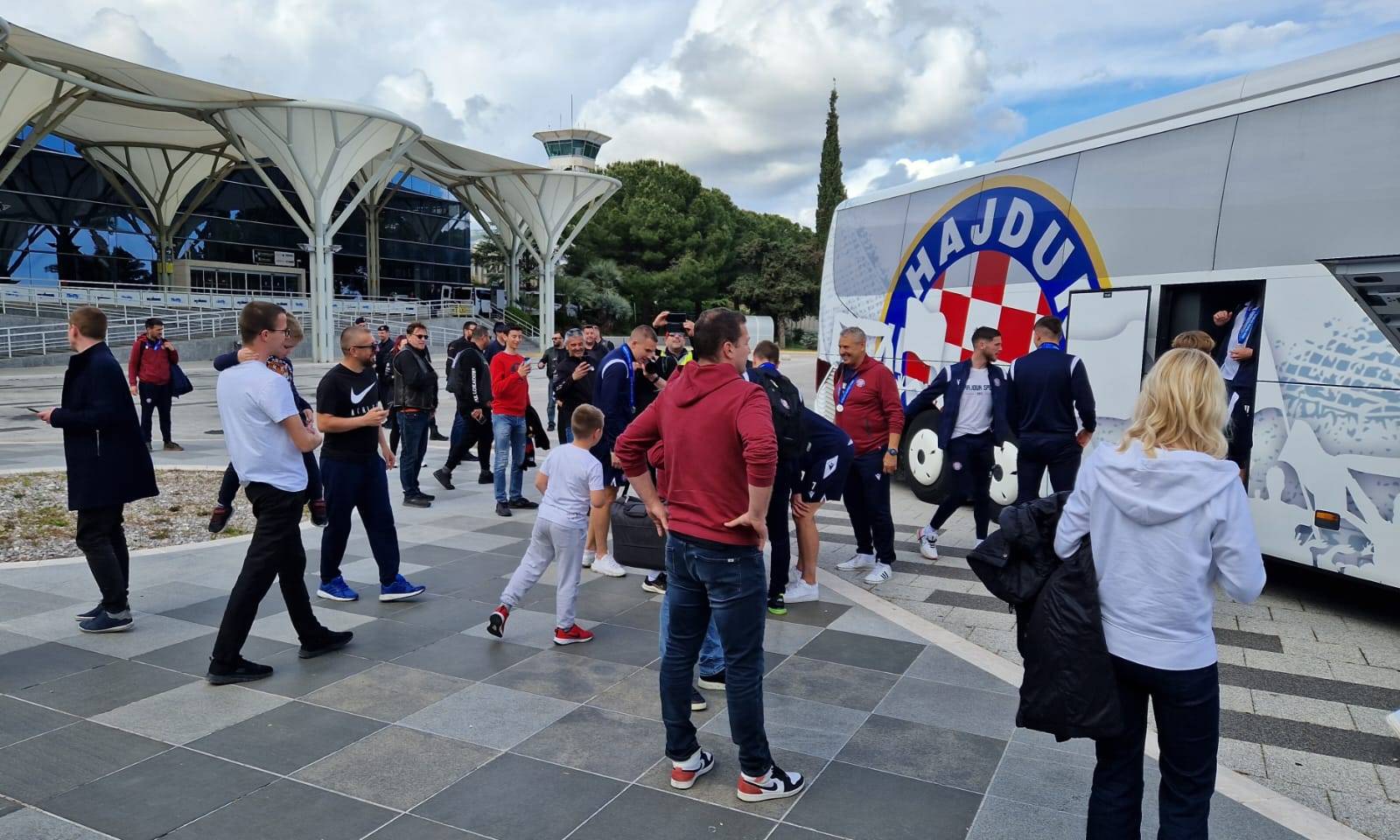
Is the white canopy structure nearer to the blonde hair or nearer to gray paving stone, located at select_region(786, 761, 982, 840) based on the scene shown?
gray paving stone, located at select_region(786, 761, 982, 840)

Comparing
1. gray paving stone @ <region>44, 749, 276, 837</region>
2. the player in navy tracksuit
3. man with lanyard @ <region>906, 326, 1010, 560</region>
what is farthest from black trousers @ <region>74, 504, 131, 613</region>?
the player in navy tracksuit

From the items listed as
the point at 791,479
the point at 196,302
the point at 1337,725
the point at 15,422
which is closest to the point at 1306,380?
the point at 1337,725

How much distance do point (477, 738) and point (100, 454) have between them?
2.81 meters

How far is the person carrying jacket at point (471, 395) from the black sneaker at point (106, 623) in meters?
4.72

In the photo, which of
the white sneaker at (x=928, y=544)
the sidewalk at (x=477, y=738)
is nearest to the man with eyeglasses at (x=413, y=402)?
the sidewalk at (x=477, y=738)

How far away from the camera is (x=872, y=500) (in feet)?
22.2

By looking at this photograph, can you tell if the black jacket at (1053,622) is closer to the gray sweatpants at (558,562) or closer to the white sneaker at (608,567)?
the gray sweatpants at (558,562)

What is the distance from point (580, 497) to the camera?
5.09m

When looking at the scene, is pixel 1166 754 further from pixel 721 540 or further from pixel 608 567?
pixel 608 567

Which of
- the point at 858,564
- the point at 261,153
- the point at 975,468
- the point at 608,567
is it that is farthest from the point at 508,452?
the point at 261,153

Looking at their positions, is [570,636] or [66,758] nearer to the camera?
[66,758]

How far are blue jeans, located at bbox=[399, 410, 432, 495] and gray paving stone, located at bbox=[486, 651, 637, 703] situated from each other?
4734 mm

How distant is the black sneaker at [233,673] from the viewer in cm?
435

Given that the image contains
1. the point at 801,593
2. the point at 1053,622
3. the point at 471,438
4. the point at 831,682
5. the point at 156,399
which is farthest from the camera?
the point at 156,399
